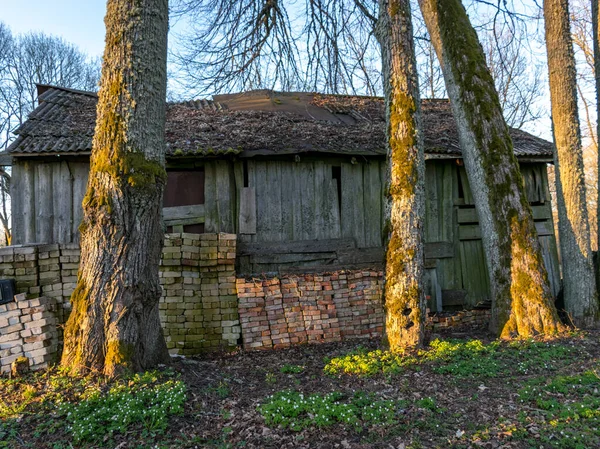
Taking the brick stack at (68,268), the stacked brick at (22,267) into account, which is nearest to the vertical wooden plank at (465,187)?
the brick stack at (68,268)

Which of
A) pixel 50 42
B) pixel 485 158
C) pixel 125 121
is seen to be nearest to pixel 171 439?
pixel 125 121

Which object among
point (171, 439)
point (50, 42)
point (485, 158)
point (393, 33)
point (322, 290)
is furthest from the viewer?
point (50, 42)

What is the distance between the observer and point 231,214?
8.53 meters

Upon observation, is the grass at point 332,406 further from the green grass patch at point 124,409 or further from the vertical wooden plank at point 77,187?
the vertical wooden plank at point 77,187

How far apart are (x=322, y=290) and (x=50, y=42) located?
24.8 metres

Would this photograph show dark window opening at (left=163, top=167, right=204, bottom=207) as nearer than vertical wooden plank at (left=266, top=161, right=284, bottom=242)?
Yes

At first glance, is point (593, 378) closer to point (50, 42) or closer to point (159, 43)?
point (159, 43)

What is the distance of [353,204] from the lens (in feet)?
29.4

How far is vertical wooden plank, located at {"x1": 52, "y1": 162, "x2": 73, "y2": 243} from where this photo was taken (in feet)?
26.7

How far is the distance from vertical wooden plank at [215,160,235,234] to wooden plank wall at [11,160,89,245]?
8.20ft

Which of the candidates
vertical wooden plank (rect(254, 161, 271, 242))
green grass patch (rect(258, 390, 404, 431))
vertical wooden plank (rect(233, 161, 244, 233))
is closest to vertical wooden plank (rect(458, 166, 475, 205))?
vertical wooden plank (rect(254, 161, 271, 242))

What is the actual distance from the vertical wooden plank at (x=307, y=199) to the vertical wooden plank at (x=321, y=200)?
62 millimetres

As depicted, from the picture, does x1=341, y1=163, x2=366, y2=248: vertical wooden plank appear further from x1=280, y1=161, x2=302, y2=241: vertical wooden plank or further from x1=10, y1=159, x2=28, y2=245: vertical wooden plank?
x1=10, y1=159, x2=28, y2=245: vertical wooden plank

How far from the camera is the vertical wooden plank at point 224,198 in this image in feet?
27.8
